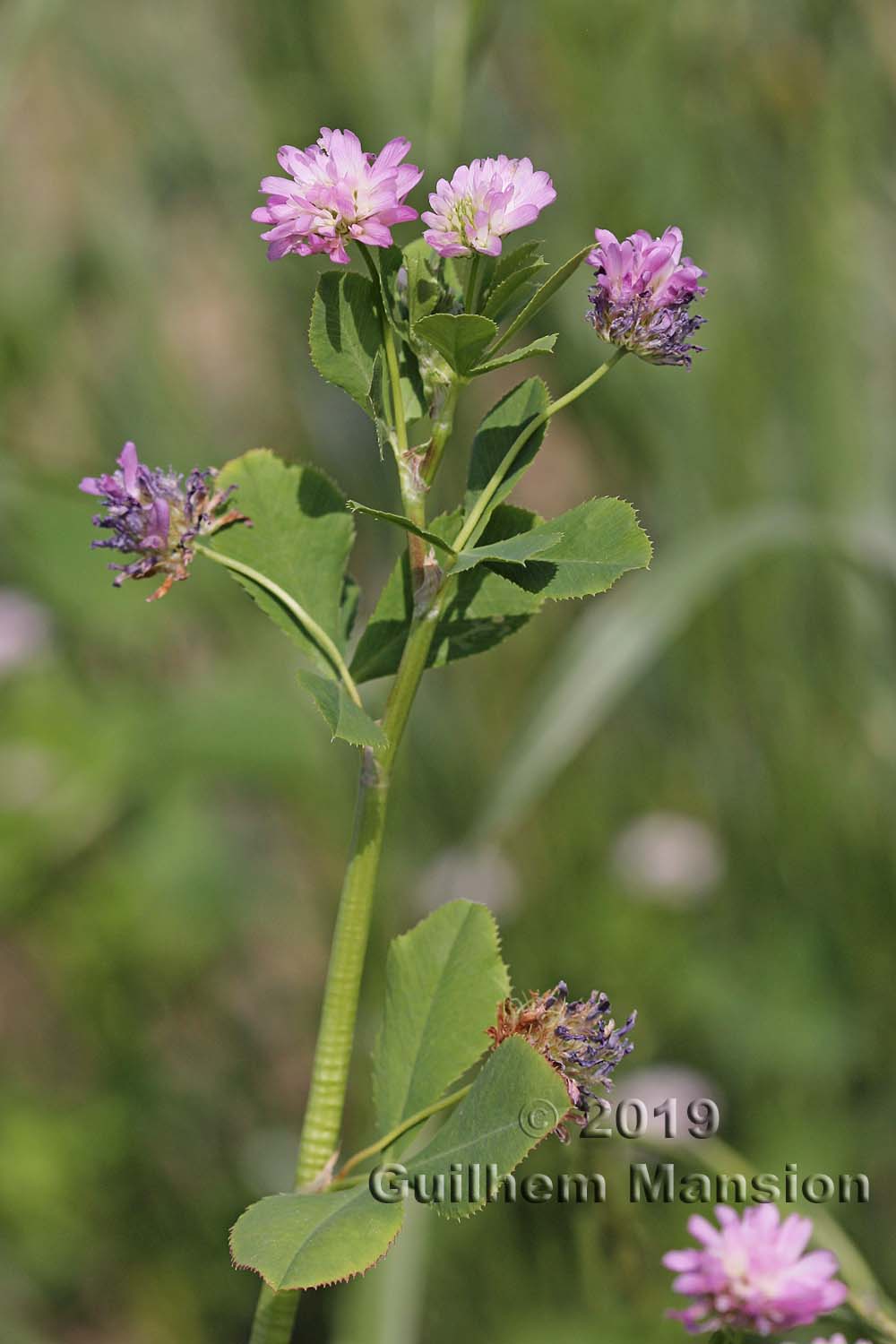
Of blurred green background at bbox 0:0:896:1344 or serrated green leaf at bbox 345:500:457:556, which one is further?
blurred green background at bbox 0:0:896:1344

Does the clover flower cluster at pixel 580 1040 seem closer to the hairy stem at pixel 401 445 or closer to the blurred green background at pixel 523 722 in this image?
the hairy stem at pixel 401 445

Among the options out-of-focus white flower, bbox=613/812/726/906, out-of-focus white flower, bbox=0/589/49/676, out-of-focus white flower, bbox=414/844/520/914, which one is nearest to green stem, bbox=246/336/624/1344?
out-of-focus white flower, bbox=414/844/520/914

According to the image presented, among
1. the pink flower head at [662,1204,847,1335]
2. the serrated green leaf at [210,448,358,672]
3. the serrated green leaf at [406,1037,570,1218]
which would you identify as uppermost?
the serrated green leaf at [210,448,358,672]

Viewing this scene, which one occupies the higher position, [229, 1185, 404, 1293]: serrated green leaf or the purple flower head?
the purple flower head

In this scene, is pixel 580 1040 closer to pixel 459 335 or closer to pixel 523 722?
pixel 459 335

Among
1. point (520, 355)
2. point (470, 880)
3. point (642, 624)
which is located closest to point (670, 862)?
point (470, 880)

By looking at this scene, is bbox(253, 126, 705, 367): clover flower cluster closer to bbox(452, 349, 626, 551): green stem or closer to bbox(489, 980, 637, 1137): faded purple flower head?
bbox(452, 349, 626, 551): green stem
